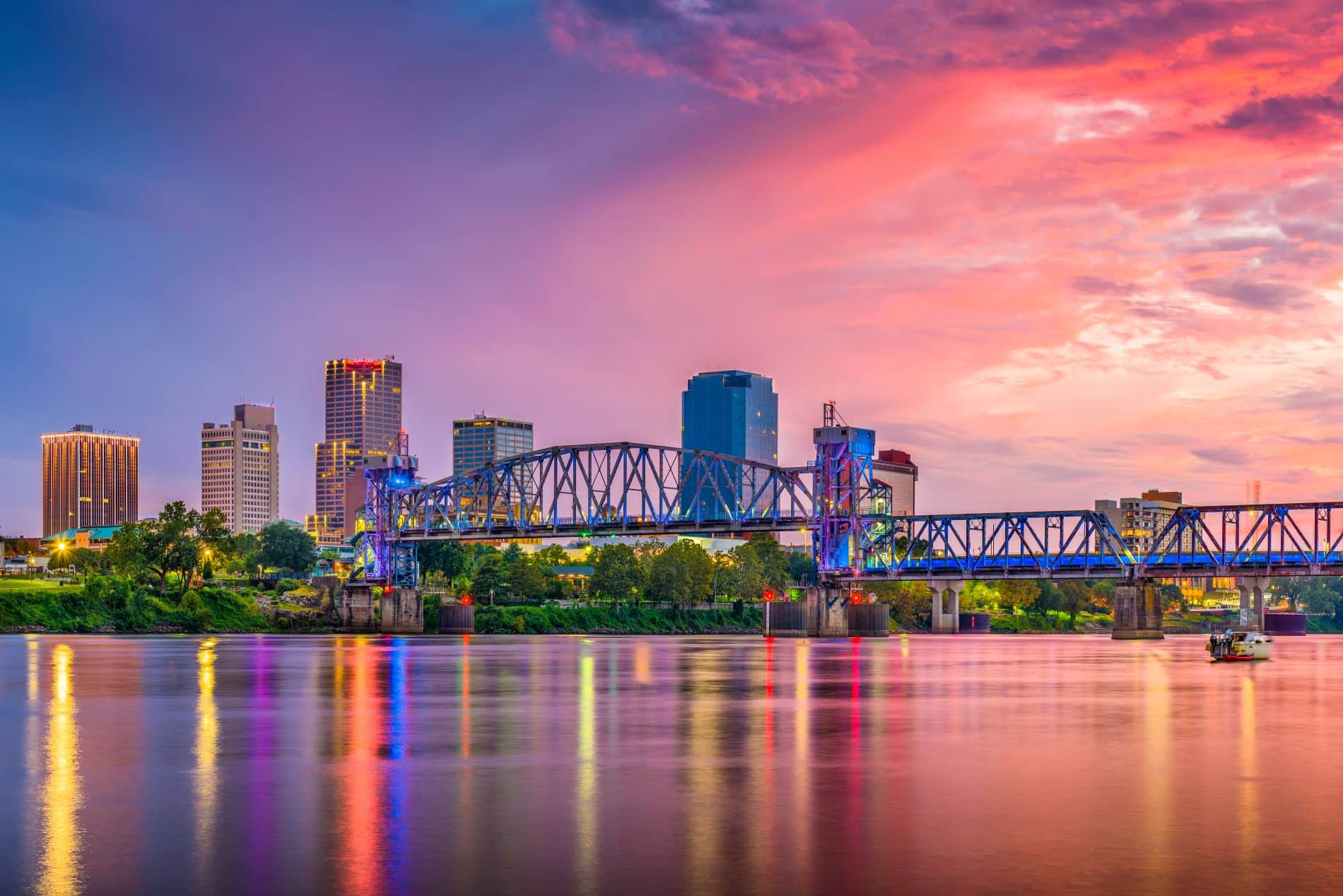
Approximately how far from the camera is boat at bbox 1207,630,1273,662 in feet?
335

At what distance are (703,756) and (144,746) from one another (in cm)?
1426

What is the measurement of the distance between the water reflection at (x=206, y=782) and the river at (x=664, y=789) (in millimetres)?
104

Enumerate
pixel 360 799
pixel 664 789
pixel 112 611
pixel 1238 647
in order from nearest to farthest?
pixel 360 799, pixel 664 789, pixel 1238 647, pixel 112 611

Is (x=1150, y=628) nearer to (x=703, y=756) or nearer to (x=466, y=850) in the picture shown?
(x=703, y=756)

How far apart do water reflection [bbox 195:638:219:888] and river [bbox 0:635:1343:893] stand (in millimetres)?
104

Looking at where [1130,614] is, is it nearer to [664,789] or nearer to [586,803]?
[664,789]

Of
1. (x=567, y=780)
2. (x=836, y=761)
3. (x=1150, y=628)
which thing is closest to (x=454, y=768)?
(x=567, y=780)

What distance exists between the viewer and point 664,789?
2794 cm

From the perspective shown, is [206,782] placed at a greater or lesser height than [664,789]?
lesser

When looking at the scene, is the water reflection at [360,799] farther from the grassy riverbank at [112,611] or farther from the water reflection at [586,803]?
the grassy riverbank at [112,611]

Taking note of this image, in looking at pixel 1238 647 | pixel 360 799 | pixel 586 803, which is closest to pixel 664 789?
pixel 586 803

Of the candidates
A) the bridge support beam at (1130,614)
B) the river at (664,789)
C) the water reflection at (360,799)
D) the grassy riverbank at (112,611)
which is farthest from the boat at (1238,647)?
the grassy riverbank at (112,611)

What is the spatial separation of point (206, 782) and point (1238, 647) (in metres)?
89.0

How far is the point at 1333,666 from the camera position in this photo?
327 ft
